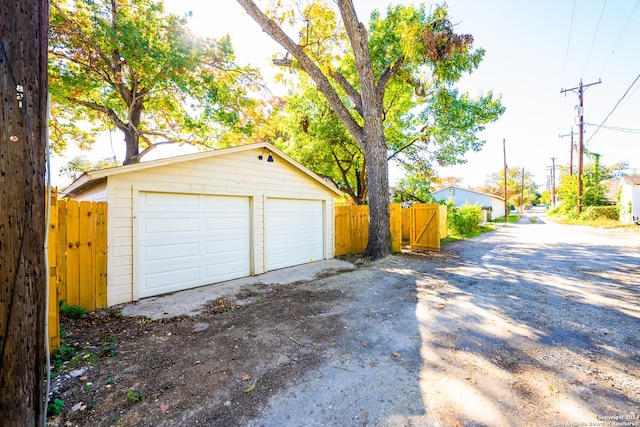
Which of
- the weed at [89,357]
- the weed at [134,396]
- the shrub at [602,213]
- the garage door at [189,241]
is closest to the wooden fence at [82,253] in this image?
the garage door at [189,241]

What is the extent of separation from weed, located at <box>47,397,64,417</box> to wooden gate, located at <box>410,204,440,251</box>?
33.7 ft

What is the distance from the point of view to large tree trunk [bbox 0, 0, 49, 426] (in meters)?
1.47

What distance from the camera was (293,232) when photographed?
799 centimetres

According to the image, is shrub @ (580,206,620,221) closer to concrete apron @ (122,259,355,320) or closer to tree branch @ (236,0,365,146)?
tree branch @ (236,0,365,146)

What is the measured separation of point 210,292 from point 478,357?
4.70 m

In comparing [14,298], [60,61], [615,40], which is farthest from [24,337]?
[615,40]

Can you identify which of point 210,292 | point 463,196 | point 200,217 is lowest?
point 210,292

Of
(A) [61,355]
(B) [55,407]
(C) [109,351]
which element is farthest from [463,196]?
(B) [55,407]

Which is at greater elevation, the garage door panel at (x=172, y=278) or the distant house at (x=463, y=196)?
the distant house at (x=463, y=196)

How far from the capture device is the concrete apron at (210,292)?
436cm

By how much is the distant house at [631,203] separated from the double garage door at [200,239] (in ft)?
72.6

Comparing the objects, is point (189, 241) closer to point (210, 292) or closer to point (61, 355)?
point (210, 292)

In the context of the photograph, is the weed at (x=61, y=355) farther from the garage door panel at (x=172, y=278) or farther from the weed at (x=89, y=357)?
the garage door panel at (x=172, y=278)

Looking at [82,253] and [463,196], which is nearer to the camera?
[82,253]
